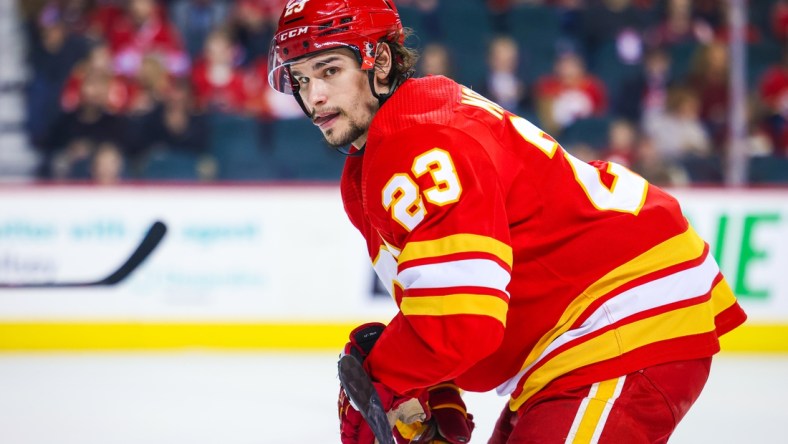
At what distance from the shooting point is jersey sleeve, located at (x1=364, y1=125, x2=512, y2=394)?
164cm

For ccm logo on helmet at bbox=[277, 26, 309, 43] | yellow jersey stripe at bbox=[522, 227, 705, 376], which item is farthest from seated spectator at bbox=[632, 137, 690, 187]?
ccm logo on helmet at bbox=[277, 26, 309, 43]

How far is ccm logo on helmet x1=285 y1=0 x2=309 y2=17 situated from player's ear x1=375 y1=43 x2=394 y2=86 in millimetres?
172

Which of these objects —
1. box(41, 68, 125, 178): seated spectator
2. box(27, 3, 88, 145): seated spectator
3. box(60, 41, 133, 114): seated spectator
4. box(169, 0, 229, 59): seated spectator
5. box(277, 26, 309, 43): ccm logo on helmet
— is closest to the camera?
box(277, 26, 309, 43): ccm logo on helmet

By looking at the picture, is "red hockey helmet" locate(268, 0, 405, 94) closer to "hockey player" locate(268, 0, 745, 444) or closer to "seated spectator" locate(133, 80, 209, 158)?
"hockey player" locate(268, 0, 745, 444)

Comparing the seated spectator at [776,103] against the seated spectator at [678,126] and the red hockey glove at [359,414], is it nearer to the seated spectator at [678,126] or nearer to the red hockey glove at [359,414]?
the seated spectator at [678,126]

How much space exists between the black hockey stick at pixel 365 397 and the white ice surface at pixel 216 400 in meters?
1.53

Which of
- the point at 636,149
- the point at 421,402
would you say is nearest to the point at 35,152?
the point at 636,149

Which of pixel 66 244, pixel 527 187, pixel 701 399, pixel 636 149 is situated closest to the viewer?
pixel 527 187

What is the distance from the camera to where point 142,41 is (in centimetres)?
661

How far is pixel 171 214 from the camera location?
16.7ft

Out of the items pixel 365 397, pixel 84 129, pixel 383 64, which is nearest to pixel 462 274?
pixel 365 397

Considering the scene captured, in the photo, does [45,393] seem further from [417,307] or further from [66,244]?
[417,307]

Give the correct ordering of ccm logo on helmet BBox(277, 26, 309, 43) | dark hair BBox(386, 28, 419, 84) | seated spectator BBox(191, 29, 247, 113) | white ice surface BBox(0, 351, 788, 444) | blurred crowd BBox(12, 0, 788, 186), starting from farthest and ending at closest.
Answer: seated spectator BBox(191, 29, 247, 113)
blurred crowd BBox(12, 0, 788, 186)
white ice surface BBox(0, 351, 788, 444)
dark hair BBox(386, 28, 419, 84)
ccm logo on helmet BBox(277, 26, 309, 43)

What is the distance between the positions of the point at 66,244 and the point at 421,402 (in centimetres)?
343
